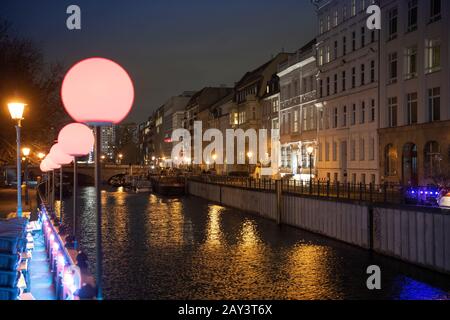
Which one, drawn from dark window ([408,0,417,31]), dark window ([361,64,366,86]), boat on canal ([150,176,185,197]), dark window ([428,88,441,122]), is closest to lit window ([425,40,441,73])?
dark window ([428,88,441,122])

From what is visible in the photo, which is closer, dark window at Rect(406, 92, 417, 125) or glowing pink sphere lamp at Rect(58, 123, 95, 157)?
glowing pink sphere lamp at Rect(58, 123, 95, 157)

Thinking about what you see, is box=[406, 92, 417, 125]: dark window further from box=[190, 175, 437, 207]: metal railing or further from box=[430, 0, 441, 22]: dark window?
box=[190, 175, 437, 207]: metal railing

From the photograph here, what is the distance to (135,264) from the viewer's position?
714 inches

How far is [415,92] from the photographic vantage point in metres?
37.9

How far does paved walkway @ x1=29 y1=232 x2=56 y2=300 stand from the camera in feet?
39.1

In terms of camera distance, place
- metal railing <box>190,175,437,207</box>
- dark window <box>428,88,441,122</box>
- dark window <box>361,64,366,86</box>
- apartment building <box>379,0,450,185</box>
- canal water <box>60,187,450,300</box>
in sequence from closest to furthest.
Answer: canal water <box>60,187,450,300</box> → metal railing <box>190,175,437,207</box> → apartment building <box>379,0,450,185</box> → dark window <box>428,88,441,122</box> → dark window <box>361,64,366,86</box>

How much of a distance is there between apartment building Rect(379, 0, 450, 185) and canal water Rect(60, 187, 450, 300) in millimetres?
12393

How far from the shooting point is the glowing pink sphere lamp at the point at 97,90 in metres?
6.14

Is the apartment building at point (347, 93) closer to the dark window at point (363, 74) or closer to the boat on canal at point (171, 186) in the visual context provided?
the dark window at point (363, 74)

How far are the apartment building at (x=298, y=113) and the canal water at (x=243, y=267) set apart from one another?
2999 cm

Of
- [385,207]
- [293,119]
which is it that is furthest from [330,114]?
[385,207]

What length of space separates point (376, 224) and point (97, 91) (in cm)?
1413
